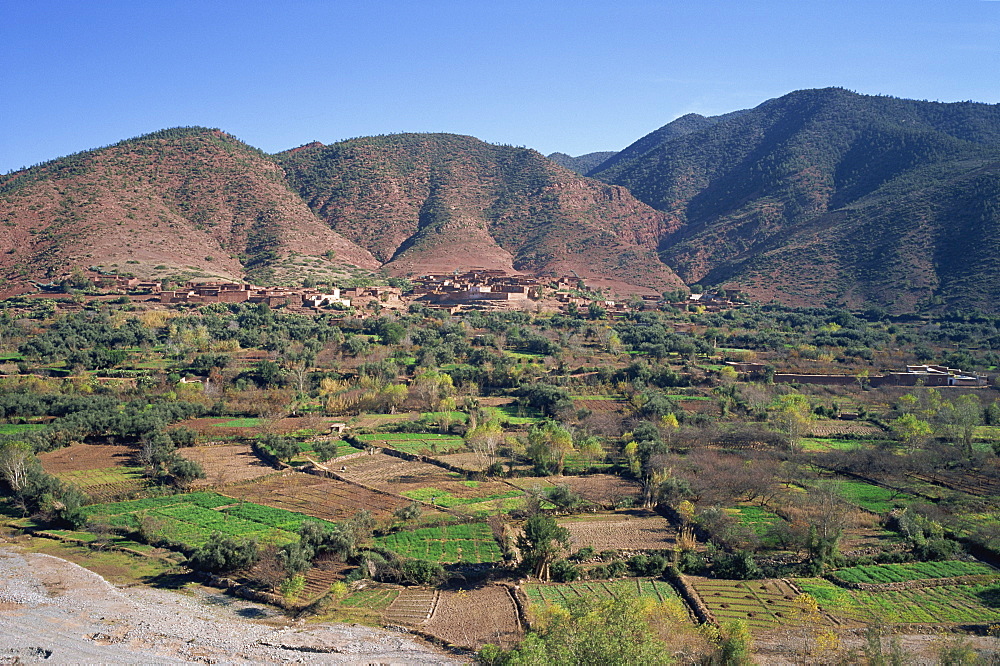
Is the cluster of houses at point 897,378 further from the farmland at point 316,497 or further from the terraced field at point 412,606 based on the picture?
the terraced field at point 412,606

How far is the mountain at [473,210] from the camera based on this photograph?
104 m

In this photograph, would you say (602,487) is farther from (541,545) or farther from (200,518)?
(200,518)

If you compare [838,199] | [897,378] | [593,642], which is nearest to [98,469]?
[593,642]

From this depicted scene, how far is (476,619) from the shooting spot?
1977cm

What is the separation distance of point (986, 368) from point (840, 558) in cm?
3958

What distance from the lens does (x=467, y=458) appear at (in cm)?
3506

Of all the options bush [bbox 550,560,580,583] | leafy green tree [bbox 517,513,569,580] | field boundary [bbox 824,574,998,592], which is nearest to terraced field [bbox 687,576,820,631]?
field boundary [bbox 824,574,998,592]

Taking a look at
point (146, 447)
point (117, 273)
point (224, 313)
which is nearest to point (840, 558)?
point (146, 447)

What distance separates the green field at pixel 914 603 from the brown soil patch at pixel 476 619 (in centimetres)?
861

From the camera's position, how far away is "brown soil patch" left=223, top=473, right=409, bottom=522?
27531 mm

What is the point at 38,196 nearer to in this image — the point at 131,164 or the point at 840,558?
the point at 131,164

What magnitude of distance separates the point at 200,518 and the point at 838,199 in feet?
346

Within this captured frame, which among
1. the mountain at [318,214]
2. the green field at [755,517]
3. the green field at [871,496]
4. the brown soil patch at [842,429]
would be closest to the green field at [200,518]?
the green field at [755,517]

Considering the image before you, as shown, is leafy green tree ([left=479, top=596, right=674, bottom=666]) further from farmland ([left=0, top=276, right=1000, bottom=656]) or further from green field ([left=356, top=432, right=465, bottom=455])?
green field ([left=356, top=432, right=465, bottom=455])
